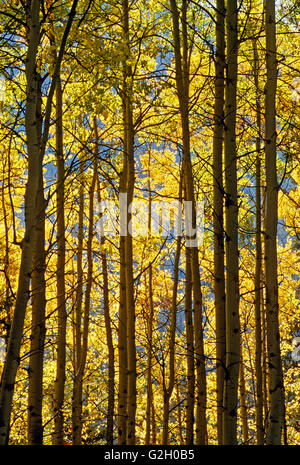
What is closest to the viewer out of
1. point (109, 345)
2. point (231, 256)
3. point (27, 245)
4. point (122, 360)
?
point (27, 245)

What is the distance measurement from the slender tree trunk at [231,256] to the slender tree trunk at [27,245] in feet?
4.57

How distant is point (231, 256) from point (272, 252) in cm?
56

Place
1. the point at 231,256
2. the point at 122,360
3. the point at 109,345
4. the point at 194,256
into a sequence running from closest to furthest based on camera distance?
the point at 231,256, the point at 194,256, the point at 122,360, the point at 109,345

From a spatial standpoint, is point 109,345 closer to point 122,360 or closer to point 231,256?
point 122,360

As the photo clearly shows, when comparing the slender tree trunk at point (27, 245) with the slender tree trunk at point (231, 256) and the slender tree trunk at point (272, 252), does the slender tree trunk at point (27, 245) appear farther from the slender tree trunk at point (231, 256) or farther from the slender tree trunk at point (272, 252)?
the slender tree trunk at point (272, 252)

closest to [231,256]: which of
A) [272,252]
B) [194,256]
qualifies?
[272,252]

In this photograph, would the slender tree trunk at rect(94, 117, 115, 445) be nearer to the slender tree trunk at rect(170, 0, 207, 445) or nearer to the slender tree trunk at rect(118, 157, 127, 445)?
the slender tree trunk at rect(118, 157, 127, 445)

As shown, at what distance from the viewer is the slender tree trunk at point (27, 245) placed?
2.55 m

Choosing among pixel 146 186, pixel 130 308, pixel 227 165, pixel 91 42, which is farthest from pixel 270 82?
pixel 146 186

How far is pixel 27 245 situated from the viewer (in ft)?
9.02

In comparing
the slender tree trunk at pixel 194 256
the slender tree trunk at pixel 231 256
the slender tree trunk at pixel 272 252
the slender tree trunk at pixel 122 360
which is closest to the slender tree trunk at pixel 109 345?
the slender tree trunk at pixel 122 360

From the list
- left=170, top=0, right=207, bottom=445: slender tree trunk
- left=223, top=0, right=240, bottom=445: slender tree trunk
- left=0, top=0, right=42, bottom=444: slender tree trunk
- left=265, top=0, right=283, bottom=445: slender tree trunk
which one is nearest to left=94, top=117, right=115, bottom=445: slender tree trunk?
left=170, top=0, right=207, bottom=445: slender tree trunk
